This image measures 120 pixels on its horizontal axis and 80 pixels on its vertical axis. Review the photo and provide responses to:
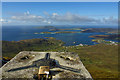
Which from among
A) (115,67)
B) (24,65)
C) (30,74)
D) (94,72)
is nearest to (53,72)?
(30,74)

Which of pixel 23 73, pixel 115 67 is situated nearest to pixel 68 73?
pixel 23 73

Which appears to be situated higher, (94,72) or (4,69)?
(4,69)

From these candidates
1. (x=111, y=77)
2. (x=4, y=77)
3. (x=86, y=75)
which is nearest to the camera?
(x=4, y=77)

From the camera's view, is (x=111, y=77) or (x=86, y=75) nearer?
(x=86, y=75)

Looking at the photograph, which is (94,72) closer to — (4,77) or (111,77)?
(111,77)

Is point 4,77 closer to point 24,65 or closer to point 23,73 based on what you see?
point 23,73

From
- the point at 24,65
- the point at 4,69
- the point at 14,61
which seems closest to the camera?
the point at 4,69

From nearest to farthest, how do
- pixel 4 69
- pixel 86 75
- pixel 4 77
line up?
pixel 4 77, pixel 86 75, pixel 4 69

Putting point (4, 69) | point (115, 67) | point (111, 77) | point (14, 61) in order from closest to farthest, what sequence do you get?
point (4, 69), point (14, 61), point (111, 77), point (115, 67)

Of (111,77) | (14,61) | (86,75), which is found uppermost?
(14,61)
